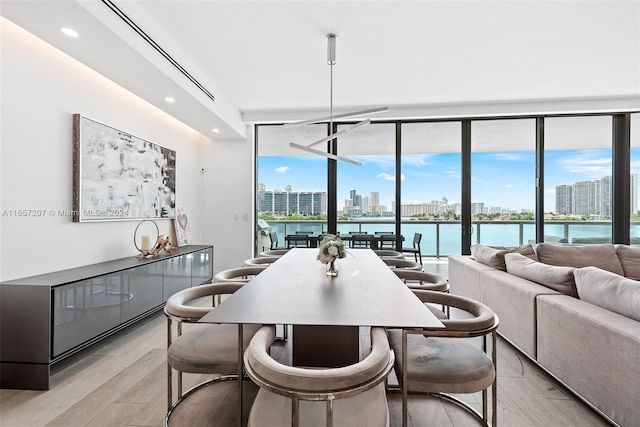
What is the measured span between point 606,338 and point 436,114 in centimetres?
389

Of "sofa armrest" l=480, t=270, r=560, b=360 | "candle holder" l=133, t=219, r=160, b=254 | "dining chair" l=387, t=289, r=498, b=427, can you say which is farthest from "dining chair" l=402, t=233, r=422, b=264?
"dining chair" l=387, t=289, r=498, b=427

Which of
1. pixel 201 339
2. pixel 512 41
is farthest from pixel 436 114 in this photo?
pixel 201 339

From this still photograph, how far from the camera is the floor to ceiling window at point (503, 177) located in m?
5.16

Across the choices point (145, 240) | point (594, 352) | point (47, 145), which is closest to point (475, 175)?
point (594, 352)

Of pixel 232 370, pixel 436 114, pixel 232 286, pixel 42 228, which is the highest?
pixel 436 114

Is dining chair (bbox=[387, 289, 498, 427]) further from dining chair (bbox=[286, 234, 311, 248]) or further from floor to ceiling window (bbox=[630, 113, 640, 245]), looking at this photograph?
floor to ceiling window (bbox=[630, 113, 640, 245])

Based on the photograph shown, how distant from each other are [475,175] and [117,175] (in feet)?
16.3

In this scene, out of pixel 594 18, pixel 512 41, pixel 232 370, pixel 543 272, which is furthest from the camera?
pixel 512 41

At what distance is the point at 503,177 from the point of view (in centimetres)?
519

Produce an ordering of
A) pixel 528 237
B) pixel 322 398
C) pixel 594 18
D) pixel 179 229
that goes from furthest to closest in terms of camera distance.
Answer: pixel 528 237, pixel 179 229, pixel 594 18, pixel 322 398

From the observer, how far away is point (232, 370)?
157cm

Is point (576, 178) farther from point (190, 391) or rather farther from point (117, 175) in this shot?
point (117, 175)

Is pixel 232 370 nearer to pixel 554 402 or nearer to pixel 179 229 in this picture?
pixel 554 402

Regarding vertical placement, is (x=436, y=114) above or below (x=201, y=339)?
above
